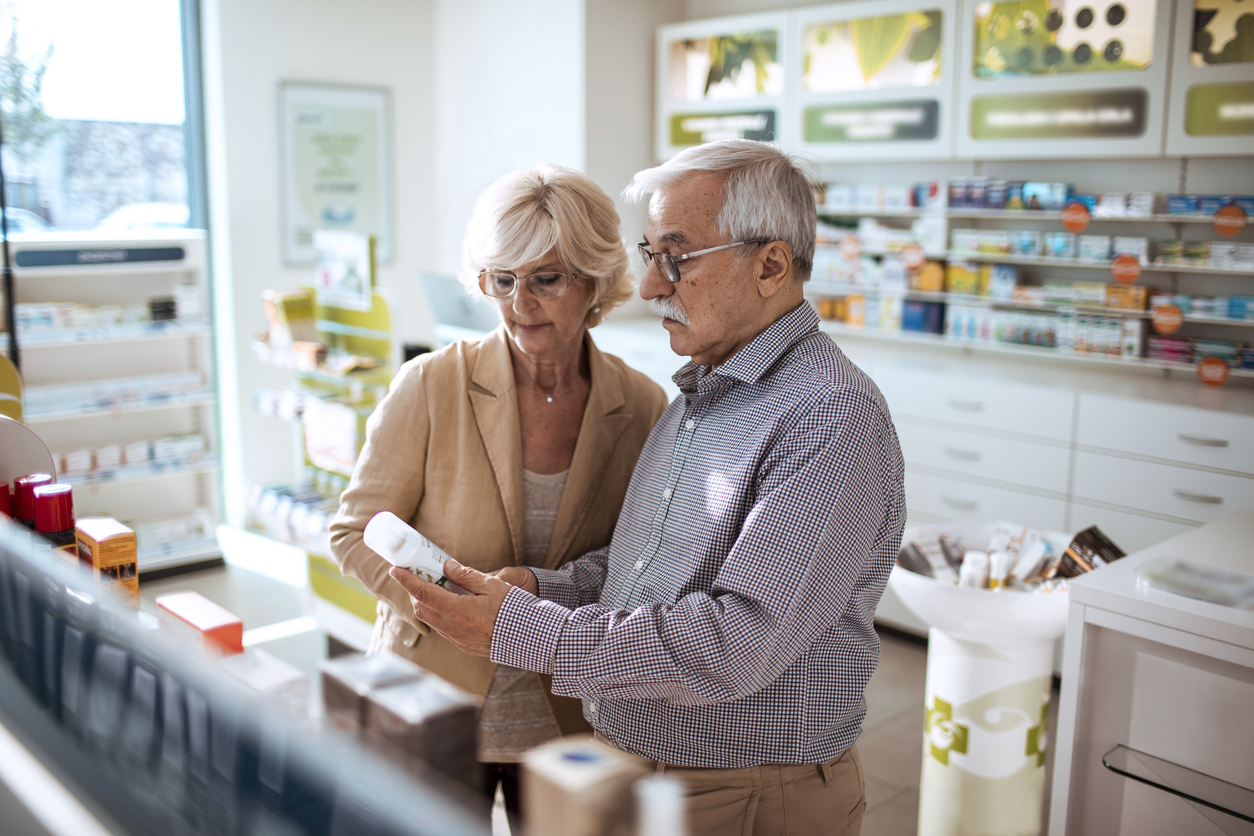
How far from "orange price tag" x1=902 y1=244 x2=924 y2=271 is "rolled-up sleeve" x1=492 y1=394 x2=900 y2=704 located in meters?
3.37

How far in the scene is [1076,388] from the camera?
364 cm

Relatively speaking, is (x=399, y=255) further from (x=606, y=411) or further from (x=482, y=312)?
(x=606, y=411)

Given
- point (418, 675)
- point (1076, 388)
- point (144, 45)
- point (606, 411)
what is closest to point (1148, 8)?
point (1076, 388)

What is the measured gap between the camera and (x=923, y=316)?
4.53 metres

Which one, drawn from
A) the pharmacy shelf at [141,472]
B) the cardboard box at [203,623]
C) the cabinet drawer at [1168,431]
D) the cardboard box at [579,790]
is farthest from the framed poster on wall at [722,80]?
the cardboard box at [579,790]

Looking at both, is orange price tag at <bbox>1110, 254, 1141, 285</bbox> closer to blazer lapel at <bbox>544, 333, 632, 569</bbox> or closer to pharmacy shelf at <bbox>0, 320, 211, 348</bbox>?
blazer lapel at <bbox>544, 333, 632, 569</bbox>

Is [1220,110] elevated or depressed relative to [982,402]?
elevated

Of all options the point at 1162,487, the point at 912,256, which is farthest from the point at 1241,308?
the point at 912,256

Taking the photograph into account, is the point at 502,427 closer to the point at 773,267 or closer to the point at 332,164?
the point at 773,267

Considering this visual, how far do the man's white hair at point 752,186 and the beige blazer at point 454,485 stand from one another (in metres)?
0.54

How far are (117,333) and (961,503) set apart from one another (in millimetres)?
3779

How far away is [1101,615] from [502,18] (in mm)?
4851

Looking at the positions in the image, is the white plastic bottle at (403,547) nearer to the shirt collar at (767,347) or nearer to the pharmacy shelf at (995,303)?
the shirt collar at (767,347)

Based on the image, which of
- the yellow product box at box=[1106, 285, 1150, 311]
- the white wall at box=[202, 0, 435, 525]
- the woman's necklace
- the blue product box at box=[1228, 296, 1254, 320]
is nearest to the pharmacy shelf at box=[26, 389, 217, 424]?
the white wall at box=[202, 0, 435, 525]
